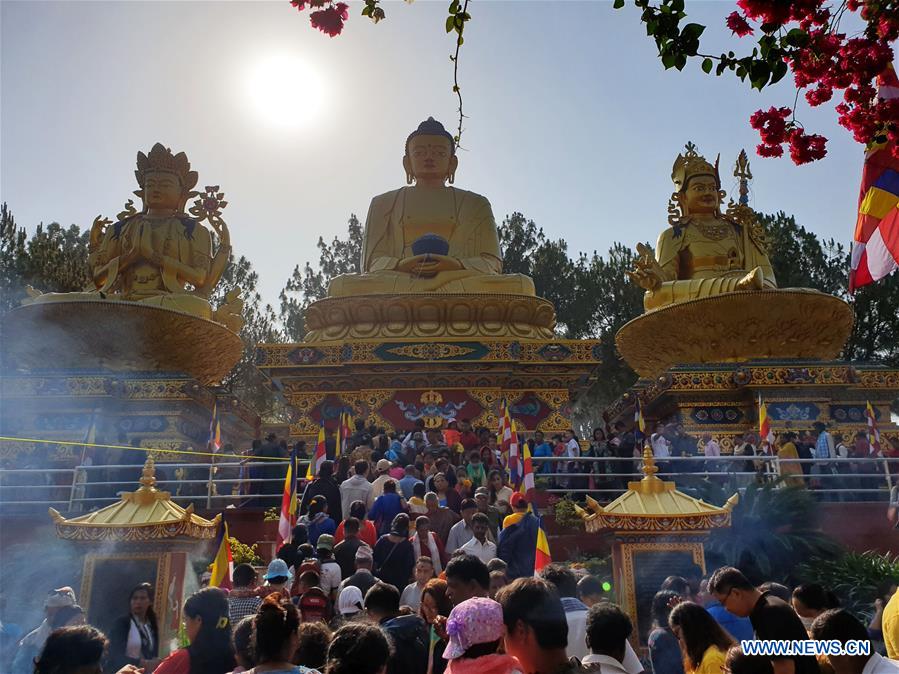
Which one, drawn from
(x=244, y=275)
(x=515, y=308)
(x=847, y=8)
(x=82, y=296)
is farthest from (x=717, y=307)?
(x=244, y=275)

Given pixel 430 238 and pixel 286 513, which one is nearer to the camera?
pixel 286 513

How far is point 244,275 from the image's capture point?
2930cm

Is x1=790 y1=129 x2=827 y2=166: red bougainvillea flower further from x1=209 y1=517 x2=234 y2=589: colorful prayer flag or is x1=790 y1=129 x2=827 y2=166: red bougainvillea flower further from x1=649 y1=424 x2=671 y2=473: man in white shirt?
x1=649 y1=424 x2=671 y2=473: man in white shirt

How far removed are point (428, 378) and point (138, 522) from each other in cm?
1051

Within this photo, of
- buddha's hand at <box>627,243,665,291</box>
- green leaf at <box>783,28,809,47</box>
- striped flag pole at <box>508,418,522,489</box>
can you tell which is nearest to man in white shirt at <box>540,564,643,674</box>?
green leaf at <box>783,28,809,47</box>

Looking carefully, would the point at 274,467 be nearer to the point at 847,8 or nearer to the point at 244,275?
the point at 847,8

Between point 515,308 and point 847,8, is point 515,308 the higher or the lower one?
the higher one

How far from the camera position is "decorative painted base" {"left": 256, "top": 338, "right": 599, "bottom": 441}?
1662cm

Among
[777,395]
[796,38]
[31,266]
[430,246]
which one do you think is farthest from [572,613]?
[31,266]

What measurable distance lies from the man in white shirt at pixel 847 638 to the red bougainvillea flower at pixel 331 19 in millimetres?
3200

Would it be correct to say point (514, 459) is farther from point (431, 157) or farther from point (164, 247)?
point (431, 157)

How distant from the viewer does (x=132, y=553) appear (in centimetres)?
645

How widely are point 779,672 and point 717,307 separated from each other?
13.6 meters

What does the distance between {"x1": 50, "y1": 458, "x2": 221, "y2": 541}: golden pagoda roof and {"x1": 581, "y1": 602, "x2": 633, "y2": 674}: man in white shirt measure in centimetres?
372
